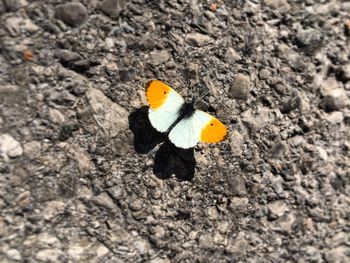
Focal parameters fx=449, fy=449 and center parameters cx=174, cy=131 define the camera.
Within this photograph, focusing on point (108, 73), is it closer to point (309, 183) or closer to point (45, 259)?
point (45, 259)

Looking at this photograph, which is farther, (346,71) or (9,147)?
(346,71)

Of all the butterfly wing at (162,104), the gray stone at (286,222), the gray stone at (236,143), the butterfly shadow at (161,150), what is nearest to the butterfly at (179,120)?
the butterfly wing at (162,104)

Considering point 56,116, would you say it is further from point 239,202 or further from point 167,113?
point 239,202

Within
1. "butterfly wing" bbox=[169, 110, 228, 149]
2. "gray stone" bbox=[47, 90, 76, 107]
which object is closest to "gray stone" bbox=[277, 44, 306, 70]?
"butterfly wing" bbox=[169, 110, 228, 149]

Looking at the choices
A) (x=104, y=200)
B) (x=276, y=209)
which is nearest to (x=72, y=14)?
(x=104, y=200)

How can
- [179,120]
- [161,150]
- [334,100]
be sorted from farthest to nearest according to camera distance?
1. [334,100]
2. [161,150]
3. [179,120]

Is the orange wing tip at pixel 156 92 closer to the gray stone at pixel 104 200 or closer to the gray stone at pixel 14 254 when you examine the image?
the gray stone at pixel 104 200

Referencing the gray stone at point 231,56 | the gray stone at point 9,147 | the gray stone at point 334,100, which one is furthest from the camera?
the gray stone at point 334,100
